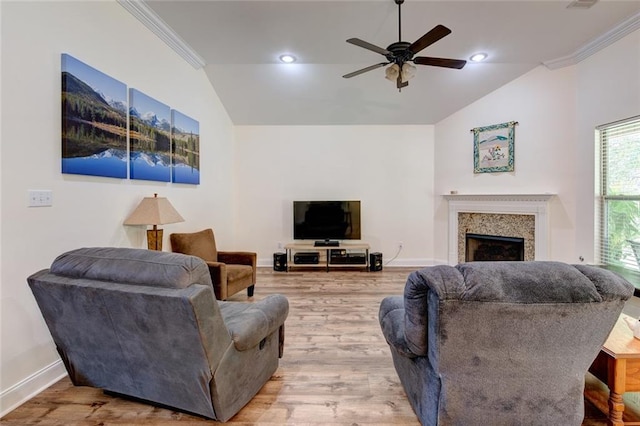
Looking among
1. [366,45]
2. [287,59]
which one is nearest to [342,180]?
[287,59]

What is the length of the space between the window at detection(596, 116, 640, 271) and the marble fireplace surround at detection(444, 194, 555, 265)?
0.68 metres

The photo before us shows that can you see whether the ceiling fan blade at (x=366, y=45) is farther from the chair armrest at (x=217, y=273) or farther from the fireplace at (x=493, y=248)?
the fireplace at (x=493, y=248)

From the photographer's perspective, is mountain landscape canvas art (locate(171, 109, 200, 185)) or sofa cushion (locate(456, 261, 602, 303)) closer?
sofa cushion (locate(456, 261, 602, 303))

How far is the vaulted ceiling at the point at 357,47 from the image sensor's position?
289 centimetres

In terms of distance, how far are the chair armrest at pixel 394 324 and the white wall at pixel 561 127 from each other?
10.9ft

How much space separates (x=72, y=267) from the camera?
5.16ft

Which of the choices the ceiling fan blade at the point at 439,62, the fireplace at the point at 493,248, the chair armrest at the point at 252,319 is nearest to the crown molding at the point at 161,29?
the ceiling fan blade at the point at 439,62

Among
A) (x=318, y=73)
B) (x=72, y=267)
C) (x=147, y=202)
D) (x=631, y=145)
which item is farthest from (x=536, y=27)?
(x=72, y=267)

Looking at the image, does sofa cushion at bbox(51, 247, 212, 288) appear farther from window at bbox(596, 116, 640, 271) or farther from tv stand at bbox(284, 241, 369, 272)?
window at bbox(596, 116, 640, 271)

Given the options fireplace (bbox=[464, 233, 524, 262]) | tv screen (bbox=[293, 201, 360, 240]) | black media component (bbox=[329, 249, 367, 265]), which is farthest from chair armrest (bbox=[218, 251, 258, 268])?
fireplace (bbox=[464, 233, 524, 262])

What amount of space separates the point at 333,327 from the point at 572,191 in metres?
3.71

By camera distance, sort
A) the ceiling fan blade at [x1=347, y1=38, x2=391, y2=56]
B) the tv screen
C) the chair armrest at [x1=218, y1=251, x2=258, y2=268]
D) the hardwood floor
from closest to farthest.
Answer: the hardwood floor → the ceiling fan blade at [x1=347, y1=38, x2=391, y2=56] → the chair armrest at [x1=218, y1=251, x2=258, y2=268] → the tv screen

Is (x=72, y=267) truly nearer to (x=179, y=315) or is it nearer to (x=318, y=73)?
(x=179, y=315)

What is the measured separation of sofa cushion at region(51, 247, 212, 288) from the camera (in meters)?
1.39
